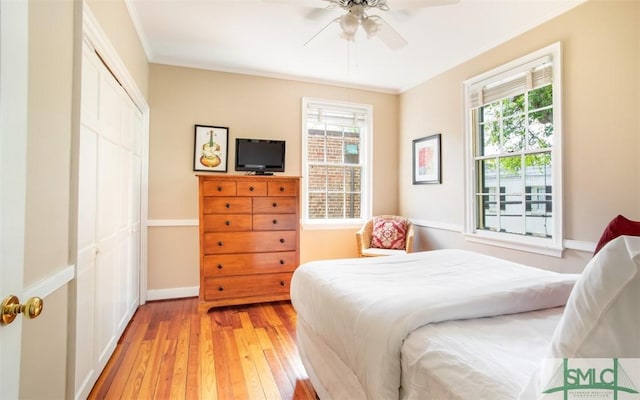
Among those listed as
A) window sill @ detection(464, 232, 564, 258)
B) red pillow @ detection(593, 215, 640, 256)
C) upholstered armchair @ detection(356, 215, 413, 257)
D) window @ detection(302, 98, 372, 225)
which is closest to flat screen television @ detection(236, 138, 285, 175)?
window @ detection(302, 98, 372, 225)

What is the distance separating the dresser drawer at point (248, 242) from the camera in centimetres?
309

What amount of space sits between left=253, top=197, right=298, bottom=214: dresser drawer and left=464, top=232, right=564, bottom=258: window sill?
1.91 m

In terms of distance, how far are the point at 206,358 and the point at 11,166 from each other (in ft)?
6.49

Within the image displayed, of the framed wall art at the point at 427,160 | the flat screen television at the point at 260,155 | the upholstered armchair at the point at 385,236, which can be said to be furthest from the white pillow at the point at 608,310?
the flat screen television at the point at 260,155

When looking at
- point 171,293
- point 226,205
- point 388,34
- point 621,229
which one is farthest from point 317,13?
point 171,293

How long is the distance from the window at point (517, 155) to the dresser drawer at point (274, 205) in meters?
1.90

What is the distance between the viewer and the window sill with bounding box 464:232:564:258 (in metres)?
2.50

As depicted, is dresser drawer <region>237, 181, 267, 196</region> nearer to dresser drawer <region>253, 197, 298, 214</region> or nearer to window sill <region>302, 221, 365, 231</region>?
dresser drawer <region>253, 197, 298, 214</region>

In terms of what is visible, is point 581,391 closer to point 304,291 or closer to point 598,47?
point 304,291

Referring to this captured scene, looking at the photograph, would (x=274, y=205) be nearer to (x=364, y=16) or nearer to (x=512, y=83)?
(x=364, y=16)

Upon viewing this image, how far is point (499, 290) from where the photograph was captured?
50.6 inches

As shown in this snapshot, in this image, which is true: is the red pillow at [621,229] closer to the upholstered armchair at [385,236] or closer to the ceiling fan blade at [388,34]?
the ceiling fan blade at [388,34]

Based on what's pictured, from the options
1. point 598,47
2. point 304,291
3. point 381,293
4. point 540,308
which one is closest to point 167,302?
point 304,291

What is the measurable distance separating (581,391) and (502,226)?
8.66 feet
